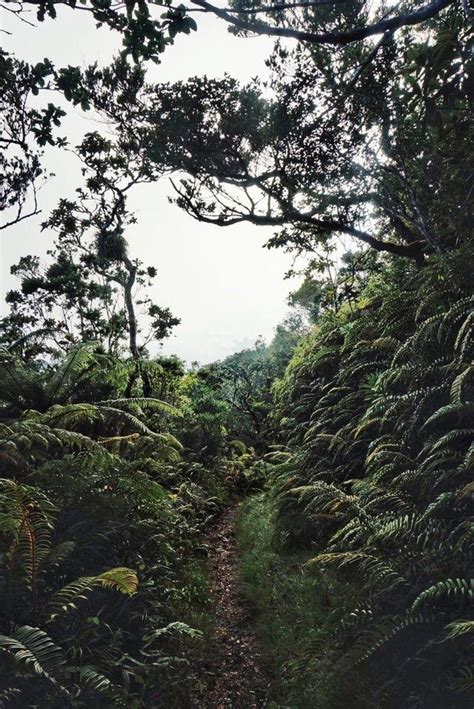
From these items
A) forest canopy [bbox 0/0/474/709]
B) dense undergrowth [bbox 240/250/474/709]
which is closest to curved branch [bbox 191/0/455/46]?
forest canopy [bbox 0/0/474/709]

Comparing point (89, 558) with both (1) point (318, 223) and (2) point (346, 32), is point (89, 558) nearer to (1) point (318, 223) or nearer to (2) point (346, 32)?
(2) point (346, 32)

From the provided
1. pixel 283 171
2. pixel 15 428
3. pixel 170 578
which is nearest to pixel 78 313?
pixel 283 171

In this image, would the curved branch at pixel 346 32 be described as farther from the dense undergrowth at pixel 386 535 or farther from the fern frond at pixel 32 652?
the fern frond at pixel 32 652

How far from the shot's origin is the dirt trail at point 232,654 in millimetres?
3547

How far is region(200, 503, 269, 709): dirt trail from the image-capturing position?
3547mm

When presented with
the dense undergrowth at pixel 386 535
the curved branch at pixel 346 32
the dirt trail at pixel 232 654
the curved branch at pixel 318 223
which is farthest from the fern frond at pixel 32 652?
the curved branch at pixel 318 223

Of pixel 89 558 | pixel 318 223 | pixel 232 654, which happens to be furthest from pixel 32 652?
pixel 318 223

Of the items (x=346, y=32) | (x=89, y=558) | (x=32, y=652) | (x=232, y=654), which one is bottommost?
(x=232, y=654)

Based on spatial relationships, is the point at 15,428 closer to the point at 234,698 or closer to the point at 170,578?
the point at 170,578

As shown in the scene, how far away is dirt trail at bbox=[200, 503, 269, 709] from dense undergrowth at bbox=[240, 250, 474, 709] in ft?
0.60

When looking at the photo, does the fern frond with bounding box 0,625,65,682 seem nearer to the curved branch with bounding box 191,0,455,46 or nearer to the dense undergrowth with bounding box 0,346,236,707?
the dense undergrowth with bounding box 0,346,236,707

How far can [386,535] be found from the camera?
3.70 m

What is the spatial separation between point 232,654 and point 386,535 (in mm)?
1903

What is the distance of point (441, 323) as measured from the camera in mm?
4891
